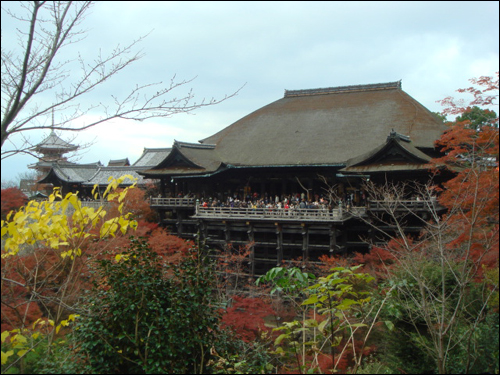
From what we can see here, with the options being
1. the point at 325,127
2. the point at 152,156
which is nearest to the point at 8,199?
the point at 325,127

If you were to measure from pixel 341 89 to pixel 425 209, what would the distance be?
1462 centimetres

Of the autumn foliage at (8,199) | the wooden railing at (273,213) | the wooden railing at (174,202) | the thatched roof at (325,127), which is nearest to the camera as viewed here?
the autumn foliage at (8,199)

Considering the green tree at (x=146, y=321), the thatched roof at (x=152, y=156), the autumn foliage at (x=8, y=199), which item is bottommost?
the green tree at (x=146, y=321)

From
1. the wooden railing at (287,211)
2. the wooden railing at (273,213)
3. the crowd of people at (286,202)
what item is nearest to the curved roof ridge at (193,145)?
the wooden railing at (287,211)

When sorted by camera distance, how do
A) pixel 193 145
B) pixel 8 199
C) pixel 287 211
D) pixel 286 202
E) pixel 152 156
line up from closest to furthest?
pixel 8 199
pixel 287 211
pixel 286 202
pixel 193 145
pixel 152 156

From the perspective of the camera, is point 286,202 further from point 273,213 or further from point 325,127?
point 325,127

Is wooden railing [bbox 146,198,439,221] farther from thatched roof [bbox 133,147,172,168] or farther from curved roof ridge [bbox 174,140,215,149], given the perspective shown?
thatched roof [bbox 133,147,172,168]

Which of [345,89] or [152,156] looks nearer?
[345,89]

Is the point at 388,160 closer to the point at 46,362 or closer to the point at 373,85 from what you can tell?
the point at 373,85

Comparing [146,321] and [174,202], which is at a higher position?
[174,202]

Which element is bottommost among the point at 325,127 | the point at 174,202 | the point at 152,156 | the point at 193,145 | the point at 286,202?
the point at 174,202

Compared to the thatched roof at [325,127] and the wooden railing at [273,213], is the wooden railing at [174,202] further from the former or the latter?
the thatched roof at [325,127]

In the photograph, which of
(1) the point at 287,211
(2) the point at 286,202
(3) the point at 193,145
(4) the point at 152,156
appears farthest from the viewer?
(4) the point at 152,156

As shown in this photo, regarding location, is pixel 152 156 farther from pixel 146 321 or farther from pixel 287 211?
pixel 146 321
